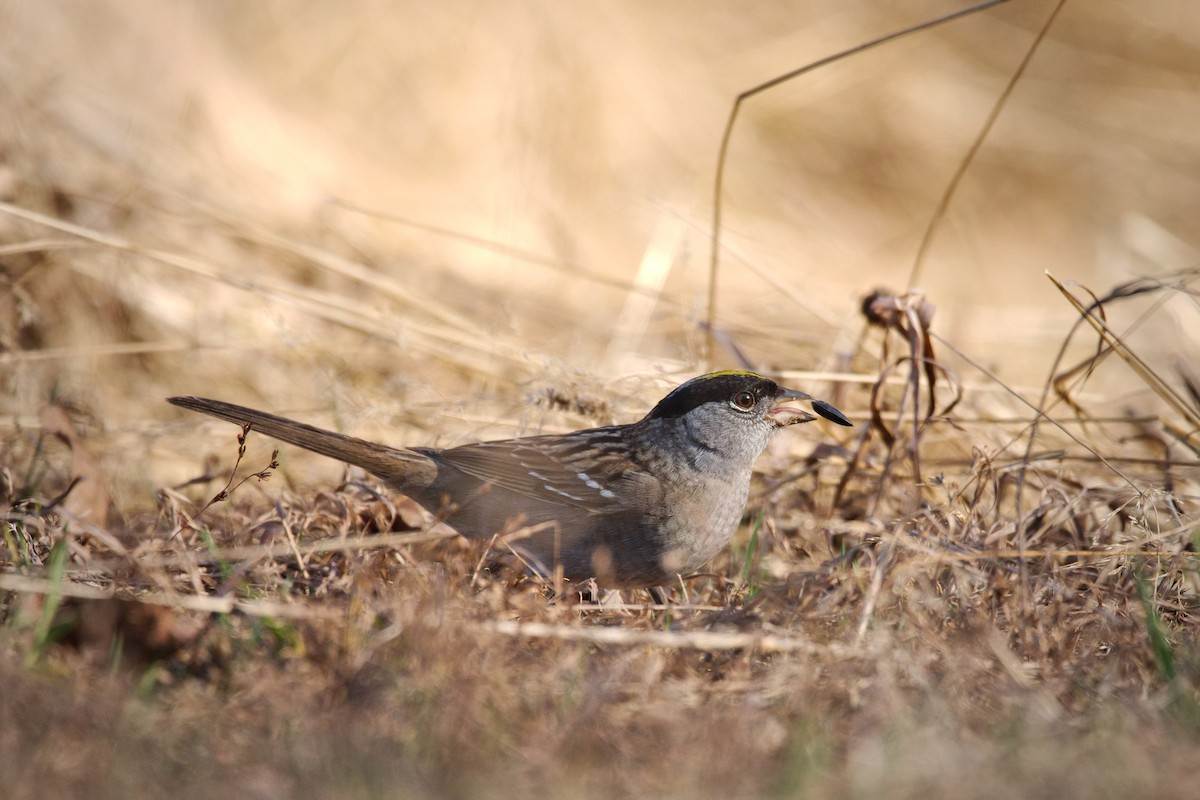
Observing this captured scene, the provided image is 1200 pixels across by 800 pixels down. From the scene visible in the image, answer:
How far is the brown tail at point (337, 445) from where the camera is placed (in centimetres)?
378

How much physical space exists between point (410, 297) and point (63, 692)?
3.41 metres

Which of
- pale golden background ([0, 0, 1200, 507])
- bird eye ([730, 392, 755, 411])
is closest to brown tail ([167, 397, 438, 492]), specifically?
pale golden background ([0, 0, 1200, 507])

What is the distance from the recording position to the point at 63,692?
249 centimetres

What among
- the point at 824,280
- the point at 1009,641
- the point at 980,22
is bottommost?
the point at 1009,641

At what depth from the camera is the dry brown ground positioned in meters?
2.53

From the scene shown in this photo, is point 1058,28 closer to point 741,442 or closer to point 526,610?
point 741,442

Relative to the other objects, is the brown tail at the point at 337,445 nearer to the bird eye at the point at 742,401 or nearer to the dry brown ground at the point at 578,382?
the dry brown ground at the point at 578,382

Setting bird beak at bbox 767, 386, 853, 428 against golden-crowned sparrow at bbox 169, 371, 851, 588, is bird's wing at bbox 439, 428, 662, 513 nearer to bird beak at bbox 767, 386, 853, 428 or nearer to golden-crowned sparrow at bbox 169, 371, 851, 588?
golden-crowned sparrow at bbox 169, 371, 851, 588

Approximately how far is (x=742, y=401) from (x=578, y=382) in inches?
35.3

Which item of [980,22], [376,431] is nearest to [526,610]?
[376,431]

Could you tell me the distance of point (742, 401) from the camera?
4.14 m

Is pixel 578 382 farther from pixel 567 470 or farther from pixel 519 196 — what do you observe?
pixel 519 196

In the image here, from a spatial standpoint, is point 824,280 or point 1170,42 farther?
point 1170,42

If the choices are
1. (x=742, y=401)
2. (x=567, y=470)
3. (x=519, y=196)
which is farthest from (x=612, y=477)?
(x=519, y=196)
